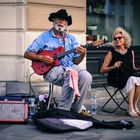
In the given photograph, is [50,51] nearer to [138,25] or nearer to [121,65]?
[121,65]

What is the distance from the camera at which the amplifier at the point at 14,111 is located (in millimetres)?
7352

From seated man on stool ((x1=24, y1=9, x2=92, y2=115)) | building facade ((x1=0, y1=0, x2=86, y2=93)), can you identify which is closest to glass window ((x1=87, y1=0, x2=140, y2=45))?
building facade ((x1=0, y1=0, x2=86, y2=93))

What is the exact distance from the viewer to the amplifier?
7.35m

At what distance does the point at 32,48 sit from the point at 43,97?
2.56 ft

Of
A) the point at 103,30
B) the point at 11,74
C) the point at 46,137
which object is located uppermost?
the point at 103,30

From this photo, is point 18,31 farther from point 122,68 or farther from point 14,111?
point 14,111

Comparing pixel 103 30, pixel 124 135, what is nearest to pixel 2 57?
pixel 103 30

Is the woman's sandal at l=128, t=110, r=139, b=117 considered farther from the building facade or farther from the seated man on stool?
the building facade

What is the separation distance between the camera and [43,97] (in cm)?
786

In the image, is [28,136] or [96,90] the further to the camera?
[96,90]

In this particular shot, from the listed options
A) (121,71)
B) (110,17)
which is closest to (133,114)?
(121,71)

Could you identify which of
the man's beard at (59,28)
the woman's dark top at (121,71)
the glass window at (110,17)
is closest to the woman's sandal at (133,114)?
the woman's dark top at (121,71)

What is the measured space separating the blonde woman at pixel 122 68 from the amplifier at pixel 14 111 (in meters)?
1.57

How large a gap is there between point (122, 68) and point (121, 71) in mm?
51
